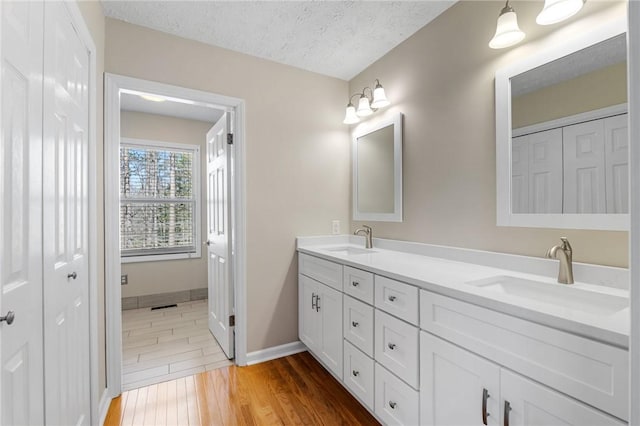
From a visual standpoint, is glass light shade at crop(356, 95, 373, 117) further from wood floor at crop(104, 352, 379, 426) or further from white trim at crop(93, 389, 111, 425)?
white trim at crop(93, 389, 111, 425)

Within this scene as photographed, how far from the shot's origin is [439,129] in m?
1.92

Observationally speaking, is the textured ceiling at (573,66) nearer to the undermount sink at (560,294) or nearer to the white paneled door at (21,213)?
the undermount sink at (560,294)

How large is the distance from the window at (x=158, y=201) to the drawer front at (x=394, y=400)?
3183 millimetres

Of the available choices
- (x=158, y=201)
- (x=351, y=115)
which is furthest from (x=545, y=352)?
(x=158, y=201)

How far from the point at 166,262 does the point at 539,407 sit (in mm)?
3955

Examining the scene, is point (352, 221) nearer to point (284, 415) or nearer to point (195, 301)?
point (284, 415)

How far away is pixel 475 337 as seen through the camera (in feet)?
3.61

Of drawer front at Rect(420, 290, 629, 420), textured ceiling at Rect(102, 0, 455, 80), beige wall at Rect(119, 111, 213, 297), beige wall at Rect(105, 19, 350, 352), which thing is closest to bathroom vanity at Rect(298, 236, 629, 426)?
drawer front at Rect(420, 290, 629, 420)

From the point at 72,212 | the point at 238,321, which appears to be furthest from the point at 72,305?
the point at 238,321

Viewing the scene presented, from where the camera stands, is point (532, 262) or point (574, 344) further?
point (532, 262)

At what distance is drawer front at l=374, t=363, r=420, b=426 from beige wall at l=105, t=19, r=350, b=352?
1109 mm

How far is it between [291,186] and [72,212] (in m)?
1.52

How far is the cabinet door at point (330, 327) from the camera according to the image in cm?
193

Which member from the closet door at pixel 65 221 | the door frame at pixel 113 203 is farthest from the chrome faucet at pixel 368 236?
the closet door at pixel 65 221
